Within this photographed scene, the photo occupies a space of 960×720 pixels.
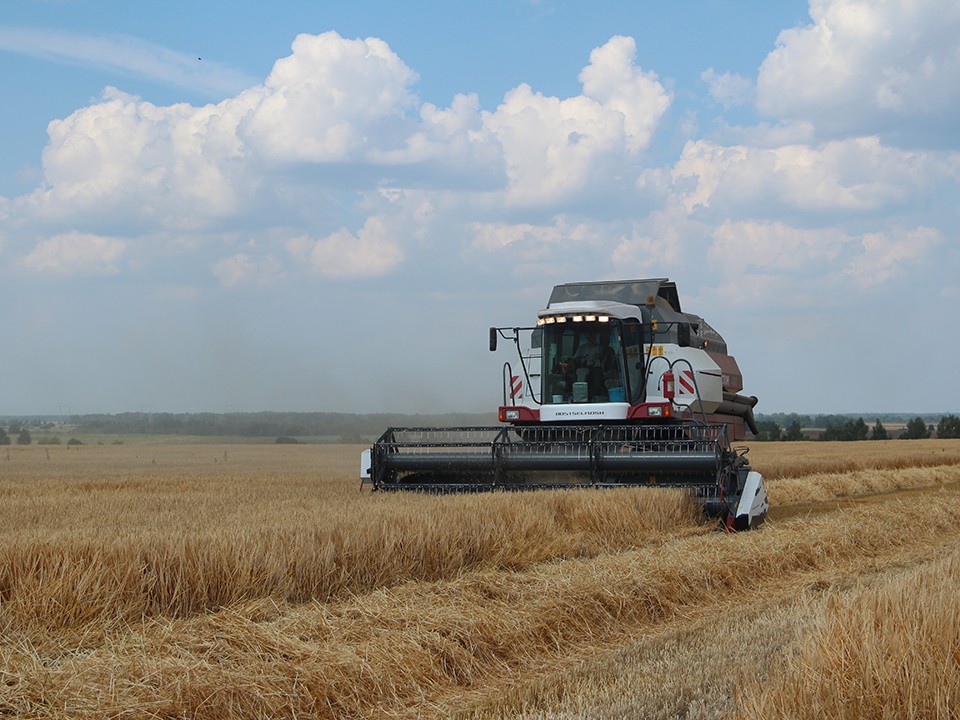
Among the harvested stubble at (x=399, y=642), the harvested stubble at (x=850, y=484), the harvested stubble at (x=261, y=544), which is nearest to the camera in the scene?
the harvested stubble at (x=399, y=642)

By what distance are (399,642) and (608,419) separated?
8.17 m

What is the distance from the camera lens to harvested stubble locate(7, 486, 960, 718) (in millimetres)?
4551

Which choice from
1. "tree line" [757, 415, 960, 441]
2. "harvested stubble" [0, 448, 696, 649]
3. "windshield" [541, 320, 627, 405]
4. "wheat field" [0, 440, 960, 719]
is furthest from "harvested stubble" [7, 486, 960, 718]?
"tree line" [757, 415, 960, 441]

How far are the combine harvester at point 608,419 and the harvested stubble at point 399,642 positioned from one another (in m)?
2.68

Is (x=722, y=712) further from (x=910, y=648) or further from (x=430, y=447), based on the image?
(x=430, y=447)

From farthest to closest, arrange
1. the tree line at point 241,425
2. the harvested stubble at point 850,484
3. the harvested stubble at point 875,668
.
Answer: the tree line at point 241,425, the harvested stubble at point 850,484, the harvested stubble at point 875,668

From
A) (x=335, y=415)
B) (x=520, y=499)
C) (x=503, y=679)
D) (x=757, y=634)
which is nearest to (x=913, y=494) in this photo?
(x=520, y=499)

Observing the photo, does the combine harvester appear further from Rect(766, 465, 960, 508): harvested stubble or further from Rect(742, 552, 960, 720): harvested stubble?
Rect(742, 552, 960, 720): harvested stubble

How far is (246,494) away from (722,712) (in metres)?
8.29

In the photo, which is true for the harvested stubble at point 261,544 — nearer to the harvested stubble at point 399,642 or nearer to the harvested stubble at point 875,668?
the harvested stubble at point 399,642

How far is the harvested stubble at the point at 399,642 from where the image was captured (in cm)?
455

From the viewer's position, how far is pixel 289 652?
16.8 feet

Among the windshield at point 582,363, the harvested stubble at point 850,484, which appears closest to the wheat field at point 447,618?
the windshield at point 582,363

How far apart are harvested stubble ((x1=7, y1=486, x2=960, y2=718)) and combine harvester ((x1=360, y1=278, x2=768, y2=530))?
268 cm
